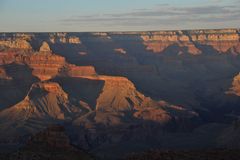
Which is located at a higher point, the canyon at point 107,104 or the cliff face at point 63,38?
the cliff face at point 63,38

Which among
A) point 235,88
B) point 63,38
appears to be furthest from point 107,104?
point 63,38

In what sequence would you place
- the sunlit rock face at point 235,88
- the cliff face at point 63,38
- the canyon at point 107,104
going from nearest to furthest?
the canyon at point 107,104 → the sunlit rock face at point 235,88 → the cliff face at point 63,38

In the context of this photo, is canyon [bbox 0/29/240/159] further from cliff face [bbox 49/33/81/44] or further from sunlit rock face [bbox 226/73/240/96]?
cliff face [bbox 49/33/81/44]

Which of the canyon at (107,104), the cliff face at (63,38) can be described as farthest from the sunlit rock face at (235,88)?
the cliff face at (63,38)

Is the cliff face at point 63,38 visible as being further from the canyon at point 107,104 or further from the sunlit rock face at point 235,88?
the sunlit rock face at point 235,88

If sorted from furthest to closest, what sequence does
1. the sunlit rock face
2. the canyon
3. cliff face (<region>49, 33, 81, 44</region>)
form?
1. cliff face (<region>49, 33, 81, 44</region>)
2. the sunlit rock face
3. the canyon

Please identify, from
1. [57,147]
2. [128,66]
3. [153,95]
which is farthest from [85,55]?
[57,147]

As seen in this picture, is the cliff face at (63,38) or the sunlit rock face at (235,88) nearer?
the sunlit rock face at (235,88)

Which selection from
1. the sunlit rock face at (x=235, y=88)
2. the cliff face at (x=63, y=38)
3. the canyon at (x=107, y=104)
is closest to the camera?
the canyon at (x=107, y=104)

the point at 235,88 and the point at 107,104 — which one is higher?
the point at 107,104

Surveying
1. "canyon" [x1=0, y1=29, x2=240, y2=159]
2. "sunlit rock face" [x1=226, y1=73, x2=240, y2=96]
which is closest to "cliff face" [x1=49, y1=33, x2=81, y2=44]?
"canyon" [x1=0, y1=29, x2=240, y2=159]

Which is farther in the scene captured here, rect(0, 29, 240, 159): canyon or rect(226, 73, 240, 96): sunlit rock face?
rect(226, 73, 240, 96): sunlit rock face

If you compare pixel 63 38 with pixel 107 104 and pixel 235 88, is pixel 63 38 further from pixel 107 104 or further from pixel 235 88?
pixel 107 104
